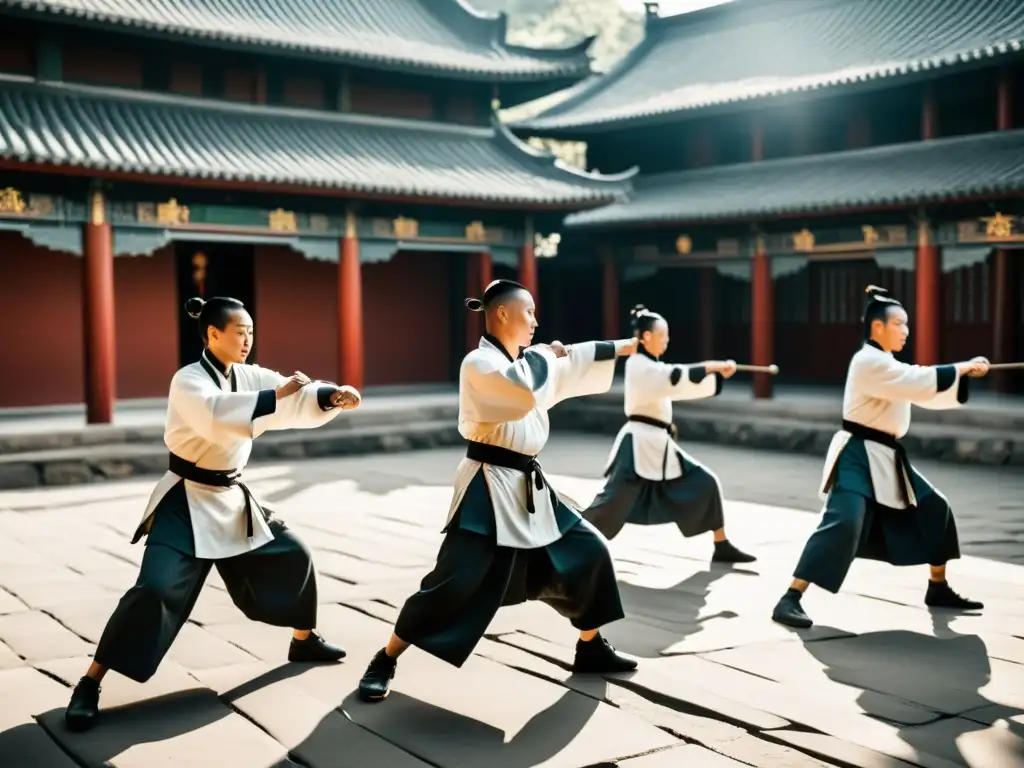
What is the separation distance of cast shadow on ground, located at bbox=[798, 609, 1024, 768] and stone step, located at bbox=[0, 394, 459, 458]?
8477 millimetres

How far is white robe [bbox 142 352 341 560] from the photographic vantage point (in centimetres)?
409

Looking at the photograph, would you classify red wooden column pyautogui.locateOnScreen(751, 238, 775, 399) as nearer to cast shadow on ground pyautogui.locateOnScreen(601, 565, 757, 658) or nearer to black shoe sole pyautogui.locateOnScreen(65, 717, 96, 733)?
cast shadow on ground pyautogui.locateOnScreen(601, 565, 757, 658)

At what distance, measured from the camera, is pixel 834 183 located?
14383mm

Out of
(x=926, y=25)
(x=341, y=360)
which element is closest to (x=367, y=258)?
(x=341, y=360)

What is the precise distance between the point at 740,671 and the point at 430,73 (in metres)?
12.3

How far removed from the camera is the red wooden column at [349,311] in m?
13.7

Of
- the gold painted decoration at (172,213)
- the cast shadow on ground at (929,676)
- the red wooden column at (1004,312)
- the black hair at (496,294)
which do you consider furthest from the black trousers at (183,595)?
the red wooden column at (1004,312)

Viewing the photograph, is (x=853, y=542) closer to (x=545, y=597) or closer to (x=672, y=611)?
(x=672, y=611)

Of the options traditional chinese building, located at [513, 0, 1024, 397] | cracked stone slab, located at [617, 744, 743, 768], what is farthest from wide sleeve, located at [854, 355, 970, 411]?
traditional chinese building, located at [513, 0, 1024, 397]

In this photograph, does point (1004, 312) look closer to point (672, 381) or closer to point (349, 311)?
point (349, 311)

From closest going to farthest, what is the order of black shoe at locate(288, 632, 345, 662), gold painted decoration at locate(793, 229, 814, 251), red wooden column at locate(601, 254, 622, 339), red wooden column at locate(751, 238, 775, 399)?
black shoe at locate(288, 632, 345, 662) → gold painted decoration at locate(793, 229, 814, 251) → red wooden column at locate(751, 238, 775, 399) → red wooden column at locate(601, 254, 622, 339)

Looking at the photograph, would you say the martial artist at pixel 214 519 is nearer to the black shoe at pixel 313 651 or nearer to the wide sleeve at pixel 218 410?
the wide sleeve at pixel 218 410

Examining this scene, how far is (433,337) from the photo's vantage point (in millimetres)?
16906

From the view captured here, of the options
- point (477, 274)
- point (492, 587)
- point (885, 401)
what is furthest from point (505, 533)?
point (477, 274)
